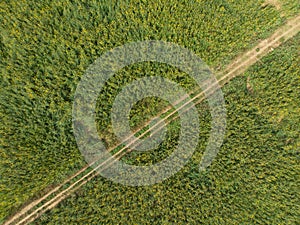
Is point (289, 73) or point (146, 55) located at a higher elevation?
point (146, 55)

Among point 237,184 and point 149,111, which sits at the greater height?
point 149,111

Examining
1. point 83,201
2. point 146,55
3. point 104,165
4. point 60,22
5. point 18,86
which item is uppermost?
point 60,22

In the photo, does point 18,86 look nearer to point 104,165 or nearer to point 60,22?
point 60,22

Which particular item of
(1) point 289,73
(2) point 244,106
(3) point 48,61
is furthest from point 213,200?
(3) point 48,61

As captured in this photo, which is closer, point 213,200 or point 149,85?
point 213,200
